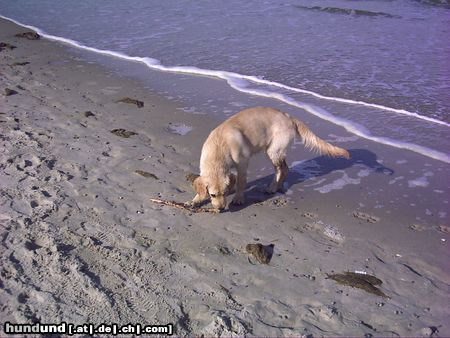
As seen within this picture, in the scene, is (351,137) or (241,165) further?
(351,137)

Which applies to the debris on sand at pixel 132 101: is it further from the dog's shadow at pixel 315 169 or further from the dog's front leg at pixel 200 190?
the dog's front leg at pixel 200 190

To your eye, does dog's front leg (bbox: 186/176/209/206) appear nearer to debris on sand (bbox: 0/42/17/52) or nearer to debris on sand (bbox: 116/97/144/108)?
debris on sand (bbox: 116/97/144/108)

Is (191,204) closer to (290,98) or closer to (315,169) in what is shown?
(315,169)

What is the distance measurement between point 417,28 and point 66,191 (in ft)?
40.5

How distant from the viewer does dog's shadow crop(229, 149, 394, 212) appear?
6008mm

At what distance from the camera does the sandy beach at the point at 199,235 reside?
12.1 ft

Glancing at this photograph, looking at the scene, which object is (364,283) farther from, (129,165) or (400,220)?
(129,165)

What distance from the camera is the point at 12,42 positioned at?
12.2 m

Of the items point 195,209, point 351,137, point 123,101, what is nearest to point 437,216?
point 351,137

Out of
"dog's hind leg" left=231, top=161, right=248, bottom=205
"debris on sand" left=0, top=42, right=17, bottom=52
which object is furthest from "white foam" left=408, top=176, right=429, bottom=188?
"debris on sand" left=0, top=42, right=17, bottom=52

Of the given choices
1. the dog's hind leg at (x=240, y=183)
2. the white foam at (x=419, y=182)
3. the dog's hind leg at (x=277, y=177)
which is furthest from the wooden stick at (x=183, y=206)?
the white foam at (x=419, y=182)

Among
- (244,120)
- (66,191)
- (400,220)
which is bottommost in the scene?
(400,220)

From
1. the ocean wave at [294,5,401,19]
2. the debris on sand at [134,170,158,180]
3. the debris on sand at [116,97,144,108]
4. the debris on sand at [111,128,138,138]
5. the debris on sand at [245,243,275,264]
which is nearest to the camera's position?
the debris on sand at [245,243,275,264]

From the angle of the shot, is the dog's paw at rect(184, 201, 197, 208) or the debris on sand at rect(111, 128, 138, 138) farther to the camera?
the debris on sand at rect(111, 128, 138, 138)
